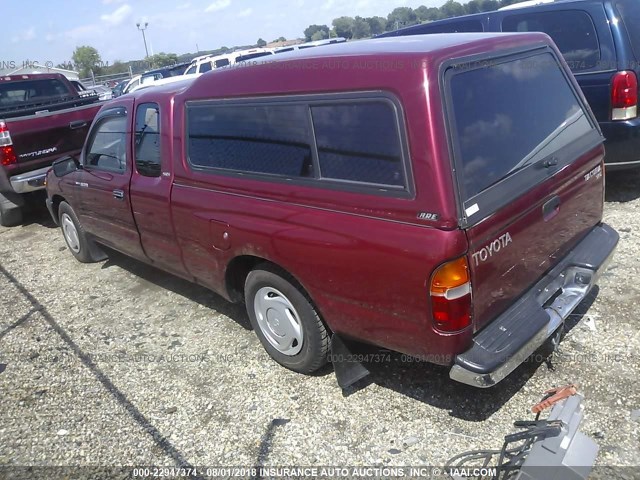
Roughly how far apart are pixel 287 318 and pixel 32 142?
5.44 metres

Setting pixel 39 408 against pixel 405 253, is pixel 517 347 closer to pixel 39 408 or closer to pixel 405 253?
pixel 405 253

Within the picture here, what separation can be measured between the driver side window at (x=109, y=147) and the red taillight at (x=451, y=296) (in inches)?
116

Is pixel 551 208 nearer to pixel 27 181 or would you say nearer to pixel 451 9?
pixel 27 181

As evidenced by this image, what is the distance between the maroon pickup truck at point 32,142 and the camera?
6.86 metres

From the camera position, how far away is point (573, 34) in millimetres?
5316

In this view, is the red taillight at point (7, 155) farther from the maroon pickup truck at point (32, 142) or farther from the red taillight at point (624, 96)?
the red taillight at point (624, 96)

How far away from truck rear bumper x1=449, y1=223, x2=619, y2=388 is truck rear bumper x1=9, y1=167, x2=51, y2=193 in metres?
6.32

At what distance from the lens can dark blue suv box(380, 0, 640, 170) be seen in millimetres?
4898

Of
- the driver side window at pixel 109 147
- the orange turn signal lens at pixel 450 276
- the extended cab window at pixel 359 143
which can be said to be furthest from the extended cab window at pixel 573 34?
the driver side window at pixel 109 147

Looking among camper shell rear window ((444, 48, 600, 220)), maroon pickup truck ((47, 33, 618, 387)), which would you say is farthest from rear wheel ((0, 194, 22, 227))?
camper shell rear window ((444, 48, 600, 220))

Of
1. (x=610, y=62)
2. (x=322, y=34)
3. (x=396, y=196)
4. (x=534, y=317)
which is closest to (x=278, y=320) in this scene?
(x=396, y=196)

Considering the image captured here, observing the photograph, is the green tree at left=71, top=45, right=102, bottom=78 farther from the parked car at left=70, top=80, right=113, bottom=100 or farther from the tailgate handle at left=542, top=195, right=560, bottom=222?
the tailgate handle at left=542, top=195, right=560, bottom=222

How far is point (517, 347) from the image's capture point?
2.53 meters

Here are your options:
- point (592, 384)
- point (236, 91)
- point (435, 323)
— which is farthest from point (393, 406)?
point (236, 91)
